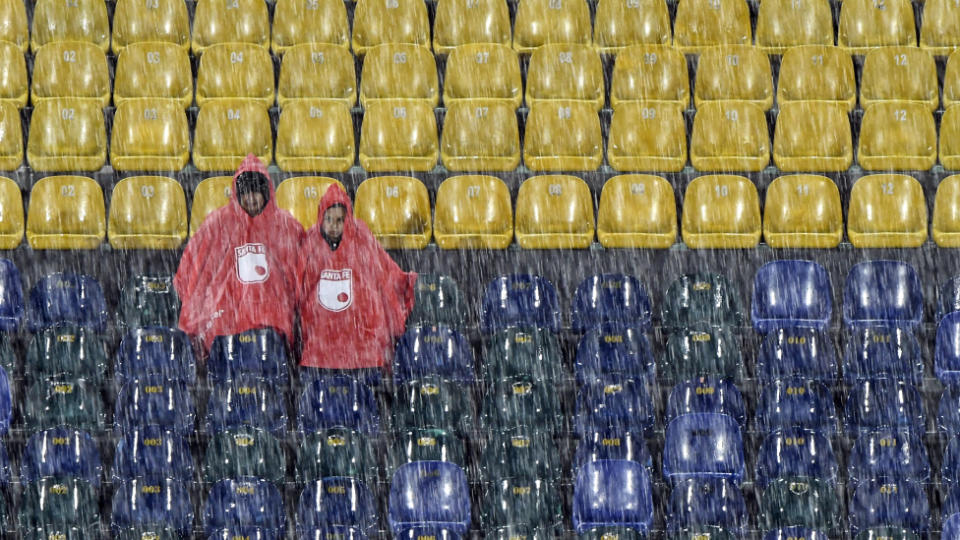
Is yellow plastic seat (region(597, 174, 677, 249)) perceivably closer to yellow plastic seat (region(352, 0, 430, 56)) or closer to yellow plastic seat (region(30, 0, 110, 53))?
yellow plastic seat (region(352, 0, 430, 56))

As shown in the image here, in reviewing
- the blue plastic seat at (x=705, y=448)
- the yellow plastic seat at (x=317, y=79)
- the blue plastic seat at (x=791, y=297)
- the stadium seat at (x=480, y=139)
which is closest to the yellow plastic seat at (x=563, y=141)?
the stadium seat at (x=480, y=139)

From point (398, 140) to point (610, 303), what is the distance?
1.65 meters

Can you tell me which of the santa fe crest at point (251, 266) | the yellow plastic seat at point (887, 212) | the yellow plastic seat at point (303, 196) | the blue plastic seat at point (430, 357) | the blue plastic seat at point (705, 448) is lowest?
the blue plastic seat at point (705, 448)

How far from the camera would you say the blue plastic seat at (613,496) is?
26.0 ft

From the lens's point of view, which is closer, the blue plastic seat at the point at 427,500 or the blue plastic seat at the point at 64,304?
the blue plastic seat at the point at 427,500

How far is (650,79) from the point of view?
385 inches

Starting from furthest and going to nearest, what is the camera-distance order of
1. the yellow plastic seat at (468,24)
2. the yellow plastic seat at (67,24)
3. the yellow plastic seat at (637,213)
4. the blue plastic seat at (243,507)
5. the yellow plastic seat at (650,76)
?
the yellow plastic seat at (468,24) → the yellow plastic seat at (67,24) → the yellow plastic seat at (650,76) → the yellow plastic seat at (637,213) → the blue plastic seat at (243,507)

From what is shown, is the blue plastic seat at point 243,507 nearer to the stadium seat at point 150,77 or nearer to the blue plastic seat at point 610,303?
the blue plastic seat at point 610,303

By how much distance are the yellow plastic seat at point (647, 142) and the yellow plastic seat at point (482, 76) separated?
0.70 m

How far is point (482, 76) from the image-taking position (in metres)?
9.70

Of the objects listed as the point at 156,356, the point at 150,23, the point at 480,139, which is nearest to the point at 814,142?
the point at 480,139

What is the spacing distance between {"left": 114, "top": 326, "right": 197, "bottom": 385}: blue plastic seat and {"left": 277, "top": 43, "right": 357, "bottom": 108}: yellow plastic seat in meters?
1.94

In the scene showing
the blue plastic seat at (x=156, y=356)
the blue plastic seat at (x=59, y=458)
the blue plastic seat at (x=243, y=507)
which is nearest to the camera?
the blue plastic seat at (x=243, y=507)

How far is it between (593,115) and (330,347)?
2.32 metres
